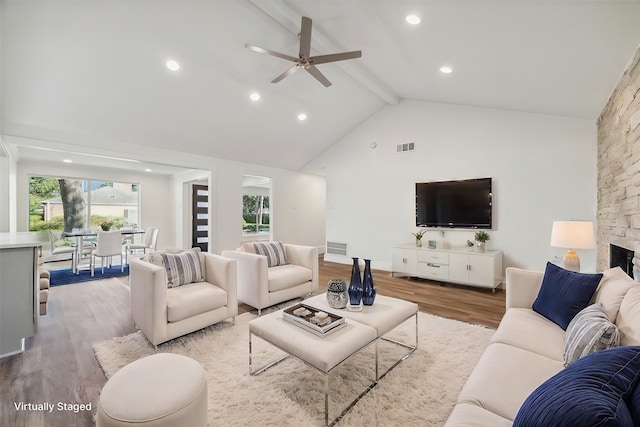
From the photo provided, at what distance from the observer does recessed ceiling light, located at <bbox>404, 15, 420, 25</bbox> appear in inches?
99.6

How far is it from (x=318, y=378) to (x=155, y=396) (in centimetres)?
111

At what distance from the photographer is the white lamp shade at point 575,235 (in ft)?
9.06

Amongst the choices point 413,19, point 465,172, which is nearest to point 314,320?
point 413,19

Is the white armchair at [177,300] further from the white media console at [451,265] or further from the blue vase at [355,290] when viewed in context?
the white media console at [451,265]

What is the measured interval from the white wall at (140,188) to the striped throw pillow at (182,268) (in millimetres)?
5361

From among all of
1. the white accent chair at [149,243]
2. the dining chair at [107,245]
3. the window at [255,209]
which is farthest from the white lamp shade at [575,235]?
the white accent chair at [149,243]

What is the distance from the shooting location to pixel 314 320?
188cm

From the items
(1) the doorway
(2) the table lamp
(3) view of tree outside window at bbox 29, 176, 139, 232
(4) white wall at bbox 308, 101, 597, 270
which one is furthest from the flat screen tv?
(3) view of tree outside window at bbox 29, 176, 139, 232

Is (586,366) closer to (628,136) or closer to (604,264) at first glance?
(628,136)

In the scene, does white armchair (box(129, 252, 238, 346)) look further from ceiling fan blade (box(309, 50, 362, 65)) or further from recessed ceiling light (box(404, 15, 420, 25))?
recessed ceiling light (box(404, 15, 420, 25))

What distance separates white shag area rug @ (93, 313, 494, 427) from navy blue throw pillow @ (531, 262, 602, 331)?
66 cm

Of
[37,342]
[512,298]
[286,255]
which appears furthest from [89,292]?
[512,298]

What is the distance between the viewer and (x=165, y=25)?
2920 millimetres

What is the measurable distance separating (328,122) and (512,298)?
4.32 m
